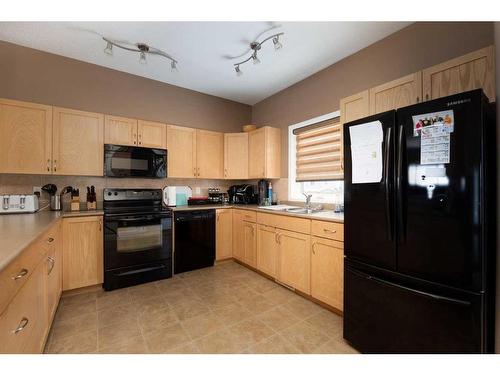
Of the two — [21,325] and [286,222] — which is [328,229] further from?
[21,325]

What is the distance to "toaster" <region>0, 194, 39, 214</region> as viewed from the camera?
2209 millimetres

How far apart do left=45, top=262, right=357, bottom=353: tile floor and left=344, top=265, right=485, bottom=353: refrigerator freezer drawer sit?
10.4 inches

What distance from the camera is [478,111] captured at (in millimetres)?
1120

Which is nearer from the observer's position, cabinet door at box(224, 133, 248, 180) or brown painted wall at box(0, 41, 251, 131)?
brown painted wall at box(0, 41, 251, 131)

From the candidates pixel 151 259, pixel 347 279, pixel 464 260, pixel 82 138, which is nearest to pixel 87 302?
pixel 151 259

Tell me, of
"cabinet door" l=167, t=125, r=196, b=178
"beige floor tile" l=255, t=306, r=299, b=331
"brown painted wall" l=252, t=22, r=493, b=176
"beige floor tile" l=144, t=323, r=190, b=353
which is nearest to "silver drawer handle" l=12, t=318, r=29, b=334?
"beige floor tile" l=144, t=323, r=190, b=353

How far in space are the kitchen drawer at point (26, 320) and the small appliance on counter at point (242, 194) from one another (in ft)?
8.71

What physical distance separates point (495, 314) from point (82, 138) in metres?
3.83

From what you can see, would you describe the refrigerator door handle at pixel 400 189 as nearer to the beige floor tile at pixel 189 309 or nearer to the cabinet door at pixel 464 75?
the cabinet door at pixel 464 75

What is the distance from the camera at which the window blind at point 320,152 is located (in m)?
2.79

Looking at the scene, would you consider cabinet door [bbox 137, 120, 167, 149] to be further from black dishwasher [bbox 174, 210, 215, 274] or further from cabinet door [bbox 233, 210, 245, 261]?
cabinet door [bbox 233, 210, 245, 261]

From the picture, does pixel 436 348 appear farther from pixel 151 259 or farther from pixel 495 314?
pixel 151 259

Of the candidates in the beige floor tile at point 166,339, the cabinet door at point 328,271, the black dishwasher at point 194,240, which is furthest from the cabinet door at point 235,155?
the beige floor tile at point 166,339

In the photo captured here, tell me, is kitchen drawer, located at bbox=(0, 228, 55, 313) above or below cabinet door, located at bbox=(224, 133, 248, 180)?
below
